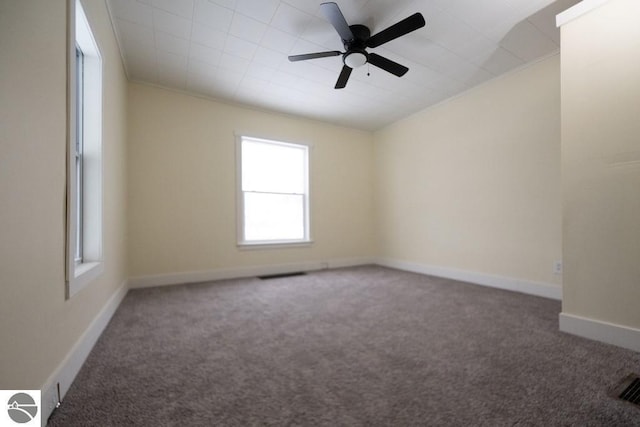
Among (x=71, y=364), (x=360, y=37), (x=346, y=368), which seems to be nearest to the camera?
(x=71, y=364)

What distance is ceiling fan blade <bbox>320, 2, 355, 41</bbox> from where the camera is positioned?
6.43ft


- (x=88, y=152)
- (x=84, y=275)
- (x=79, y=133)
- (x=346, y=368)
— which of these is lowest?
(x=346, y=368)

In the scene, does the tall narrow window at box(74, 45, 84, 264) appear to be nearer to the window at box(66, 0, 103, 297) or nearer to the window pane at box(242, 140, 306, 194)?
the window at box(66, 0, 103, 297)

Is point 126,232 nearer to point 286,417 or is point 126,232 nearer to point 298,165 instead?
point 298,165

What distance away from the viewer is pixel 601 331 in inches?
74.4

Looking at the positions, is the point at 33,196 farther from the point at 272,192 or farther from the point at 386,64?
the point at 272,192

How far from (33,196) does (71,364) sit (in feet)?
3.11

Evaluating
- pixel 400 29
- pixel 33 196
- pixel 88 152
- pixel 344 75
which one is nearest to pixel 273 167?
pixel 344 75

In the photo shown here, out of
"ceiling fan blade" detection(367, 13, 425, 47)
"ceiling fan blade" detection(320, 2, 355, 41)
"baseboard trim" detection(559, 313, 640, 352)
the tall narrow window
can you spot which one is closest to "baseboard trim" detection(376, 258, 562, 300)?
"baseboard trim" detection(559, 313, 640, 352)

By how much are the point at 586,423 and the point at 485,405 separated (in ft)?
1.24

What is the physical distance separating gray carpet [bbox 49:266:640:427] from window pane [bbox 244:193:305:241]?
5.88 ft

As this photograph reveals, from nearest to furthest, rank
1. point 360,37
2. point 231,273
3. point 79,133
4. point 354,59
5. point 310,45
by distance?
point 79,133
point 360,37
point 354,59
point 310,45
point 231,273

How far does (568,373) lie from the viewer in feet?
4.91

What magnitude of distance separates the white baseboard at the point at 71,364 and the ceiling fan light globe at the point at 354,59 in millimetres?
3050
